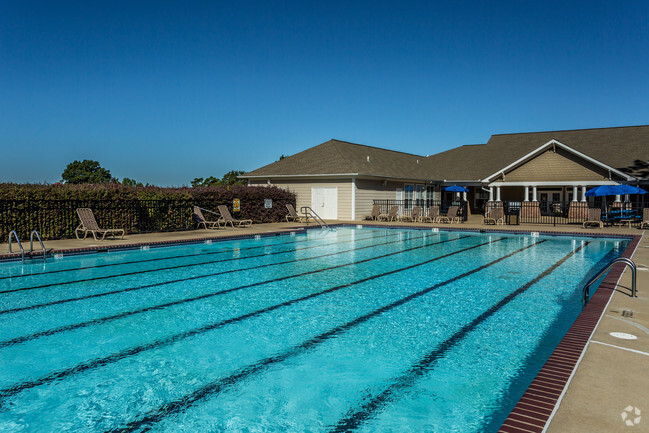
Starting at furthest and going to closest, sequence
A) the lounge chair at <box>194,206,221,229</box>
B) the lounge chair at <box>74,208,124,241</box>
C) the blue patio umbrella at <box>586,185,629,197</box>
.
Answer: the blue patio umbrella at <box>586,185,629,197</box>
the lounge chair at <box>194,206,221,229</box>
the lounge chair at <box>74,208,124,241</box>

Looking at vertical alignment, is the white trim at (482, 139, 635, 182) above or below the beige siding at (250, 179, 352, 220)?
above

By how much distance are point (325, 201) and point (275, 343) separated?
22272mm

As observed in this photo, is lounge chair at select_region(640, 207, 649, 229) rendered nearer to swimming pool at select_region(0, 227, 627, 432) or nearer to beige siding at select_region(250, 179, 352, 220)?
swimming pool at select_region(0, 227, 627, 432)

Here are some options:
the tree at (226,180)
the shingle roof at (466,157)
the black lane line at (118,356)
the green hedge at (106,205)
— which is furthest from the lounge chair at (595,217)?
the tree at (226,180)

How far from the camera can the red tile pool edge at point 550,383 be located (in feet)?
9.70

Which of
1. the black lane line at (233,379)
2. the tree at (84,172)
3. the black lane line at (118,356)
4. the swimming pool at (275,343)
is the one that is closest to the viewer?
the black lane line at (233,379)

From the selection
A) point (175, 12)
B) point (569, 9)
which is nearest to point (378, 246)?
point (569, 9)

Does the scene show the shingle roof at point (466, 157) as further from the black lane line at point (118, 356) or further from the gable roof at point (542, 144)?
the black lane line at point (118, 356)

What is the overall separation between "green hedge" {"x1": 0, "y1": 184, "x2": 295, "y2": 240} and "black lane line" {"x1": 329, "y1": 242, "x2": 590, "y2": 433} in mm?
14407

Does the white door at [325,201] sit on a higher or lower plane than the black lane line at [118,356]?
higher

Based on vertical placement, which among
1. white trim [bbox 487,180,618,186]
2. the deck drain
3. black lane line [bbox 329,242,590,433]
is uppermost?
white trim [bbox 487,180,618,186]

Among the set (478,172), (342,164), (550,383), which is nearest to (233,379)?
(550,383)

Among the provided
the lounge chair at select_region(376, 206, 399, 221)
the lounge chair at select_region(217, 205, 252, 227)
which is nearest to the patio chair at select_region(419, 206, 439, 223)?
the lounge chair at select_region(376, 206, 399, 221)

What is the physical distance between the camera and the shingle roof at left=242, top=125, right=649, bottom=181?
28.0 metres
